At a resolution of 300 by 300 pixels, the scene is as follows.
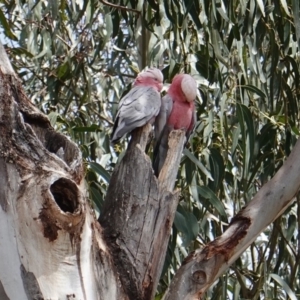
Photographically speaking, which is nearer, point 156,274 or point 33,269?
point 33,269

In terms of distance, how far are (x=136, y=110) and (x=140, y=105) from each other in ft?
0.11

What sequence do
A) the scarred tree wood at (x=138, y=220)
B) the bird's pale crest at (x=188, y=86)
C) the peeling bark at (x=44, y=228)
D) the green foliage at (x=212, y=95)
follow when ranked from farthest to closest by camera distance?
1. the green foliage at (x=212, y=95)
2. the bird's pale crest at (x=188, y=86)
3. the scarred tree wood at (x=138, y=220)
4. the peeling bark at (x=44, y=228)

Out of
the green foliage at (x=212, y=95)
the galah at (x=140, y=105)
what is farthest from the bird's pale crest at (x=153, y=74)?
the green foliage at (x=212, y=95)

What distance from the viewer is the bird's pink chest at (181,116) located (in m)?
1.72

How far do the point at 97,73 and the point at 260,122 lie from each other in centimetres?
68

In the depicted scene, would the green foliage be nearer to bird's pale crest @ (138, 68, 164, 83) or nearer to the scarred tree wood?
bird's pale crest @ (138, 68, 164, 83)

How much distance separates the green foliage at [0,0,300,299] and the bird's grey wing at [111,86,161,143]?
0.64 ft

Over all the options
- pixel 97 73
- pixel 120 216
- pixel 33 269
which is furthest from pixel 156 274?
pixel 97 73

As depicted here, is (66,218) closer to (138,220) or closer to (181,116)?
(138,220)

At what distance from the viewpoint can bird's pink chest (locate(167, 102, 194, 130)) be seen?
1716mm

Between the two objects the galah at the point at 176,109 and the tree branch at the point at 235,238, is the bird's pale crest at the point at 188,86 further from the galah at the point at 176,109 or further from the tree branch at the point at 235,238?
the tree branch at the point at 235,238

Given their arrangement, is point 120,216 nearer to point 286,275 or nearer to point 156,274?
point 156,274

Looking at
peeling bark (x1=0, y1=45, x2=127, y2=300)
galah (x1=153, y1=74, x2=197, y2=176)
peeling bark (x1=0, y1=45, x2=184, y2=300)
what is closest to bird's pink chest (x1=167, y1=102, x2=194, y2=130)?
galah (x1=153, y1=74, x2=197, y2=176)

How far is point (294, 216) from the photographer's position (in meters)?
2.35
